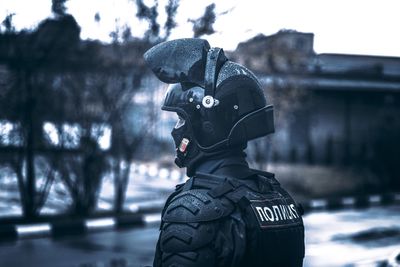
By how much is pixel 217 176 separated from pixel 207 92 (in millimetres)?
246

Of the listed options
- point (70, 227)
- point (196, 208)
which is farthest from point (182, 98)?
point (70, 227)

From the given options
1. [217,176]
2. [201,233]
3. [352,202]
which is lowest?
[352,202]

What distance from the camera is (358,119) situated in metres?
18.5

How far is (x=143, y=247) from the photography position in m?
9.05

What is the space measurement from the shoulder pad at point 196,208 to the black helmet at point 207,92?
0.59 feet

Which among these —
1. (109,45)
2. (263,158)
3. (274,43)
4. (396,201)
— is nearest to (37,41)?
(109,45)

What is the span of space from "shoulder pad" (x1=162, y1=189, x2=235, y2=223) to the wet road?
5.58 meters

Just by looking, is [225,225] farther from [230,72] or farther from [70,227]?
[70,227]

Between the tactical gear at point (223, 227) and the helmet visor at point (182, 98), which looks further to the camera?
the helmet visor at point (182, 98)

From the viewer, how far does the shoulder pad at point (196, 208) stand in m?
2.04

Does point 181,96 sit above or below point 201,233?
above

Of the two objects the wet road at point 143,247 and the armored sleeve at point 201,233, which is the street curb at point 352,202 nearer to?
the wet road at point 143,247

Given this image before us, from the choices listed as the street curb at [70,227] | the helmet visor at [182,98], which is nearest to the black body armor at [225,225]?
the helmet visor at [182,98]

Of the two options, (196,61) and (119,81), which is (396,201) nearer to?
(119,81)
